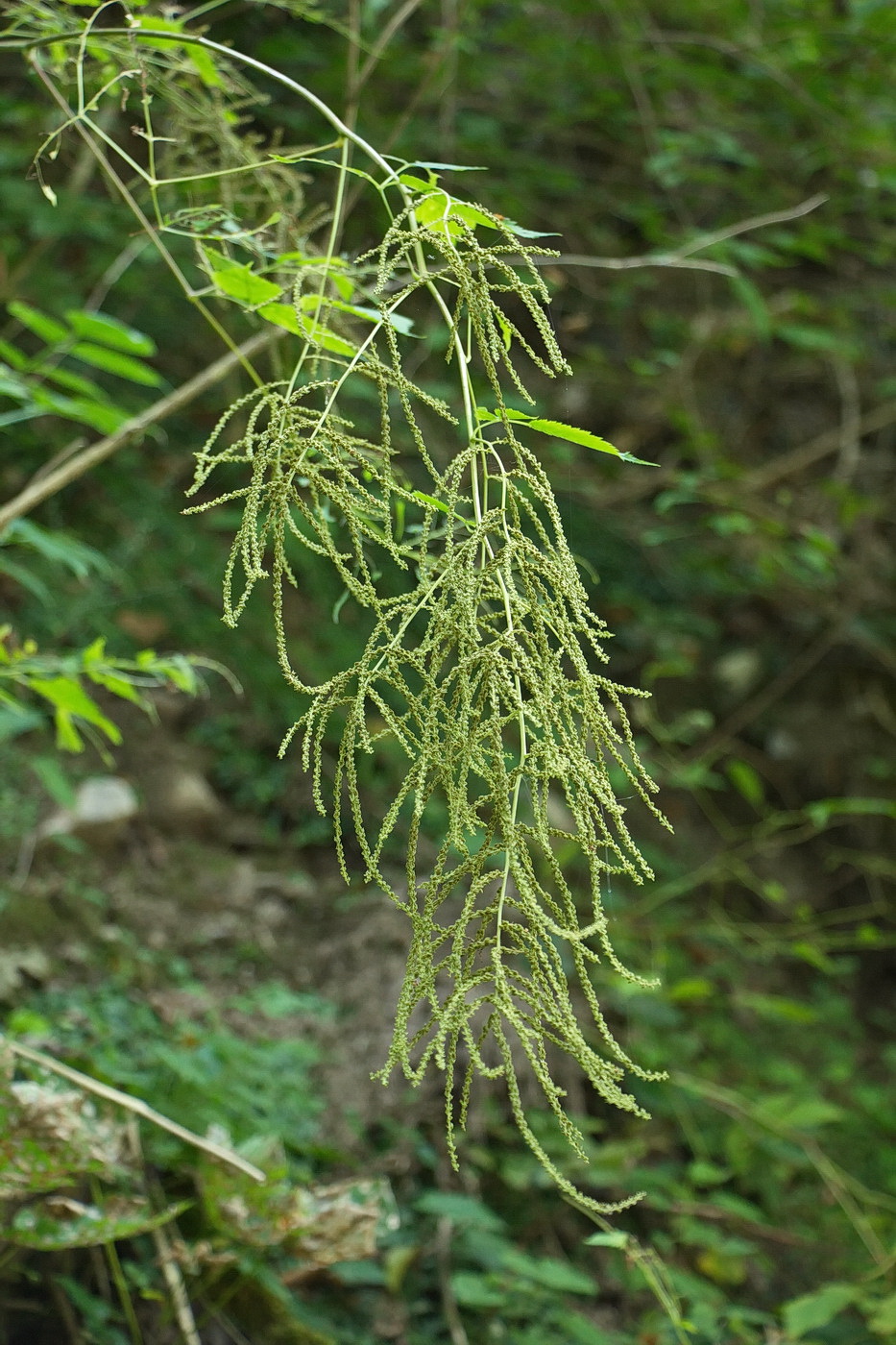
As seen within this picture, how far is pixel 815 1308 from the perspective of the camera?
70.6 inches

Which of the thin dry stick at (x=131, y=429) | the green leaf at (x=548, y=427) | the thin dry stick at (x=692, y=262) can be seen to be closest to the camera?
the green leaf at (x=548, y=427)

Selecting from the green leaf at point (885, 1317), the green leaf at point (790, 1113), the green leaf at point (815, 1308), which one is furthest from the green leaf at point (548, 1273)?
the green leaf at point (790, 1113)

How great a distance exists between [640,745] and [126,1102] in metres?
1.98

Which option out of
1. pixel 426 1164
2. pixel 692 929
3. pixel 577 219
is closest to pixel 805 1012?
pixel 692 929

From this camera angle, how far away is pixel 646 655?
378cm

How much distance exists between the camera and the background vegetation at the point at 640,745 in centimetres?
152

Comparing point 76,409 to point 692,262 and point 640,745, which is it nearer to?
point 692,262

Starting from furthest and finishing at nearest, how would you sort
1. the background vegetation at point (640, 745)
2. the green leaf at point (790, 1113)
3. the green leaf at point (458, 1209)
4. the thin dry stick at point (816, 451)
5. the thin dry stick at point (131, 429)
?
the thin dry stick at point (816, 451)
the green leaf at point (790, 1113)
the green leaf at point (458, 1209)
the background vegetation at point (640, 745)
the thin dry stick at point (131, 429)

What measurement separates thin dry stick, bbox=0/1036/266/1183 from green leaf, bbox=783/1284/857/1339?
0.94 m

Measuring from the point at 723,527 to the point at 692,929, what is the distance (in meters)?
1.19

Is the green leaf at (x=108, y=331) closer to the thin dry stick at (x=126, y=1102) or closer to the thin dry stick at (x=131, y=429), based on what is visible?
the thin dry stick at (x=131, y=429)

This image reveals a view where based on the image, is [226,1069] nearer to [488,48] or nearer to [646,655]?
[646,655]

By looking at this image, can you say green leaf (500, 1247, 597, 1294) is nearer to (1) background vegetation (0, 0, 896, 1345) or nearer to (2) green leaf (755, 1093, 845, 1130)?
(1) background vegetation (0, 0, 896, 1345)

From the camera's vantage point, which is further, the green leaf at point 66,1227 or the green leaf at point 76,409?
the green leaf at point 76,409
